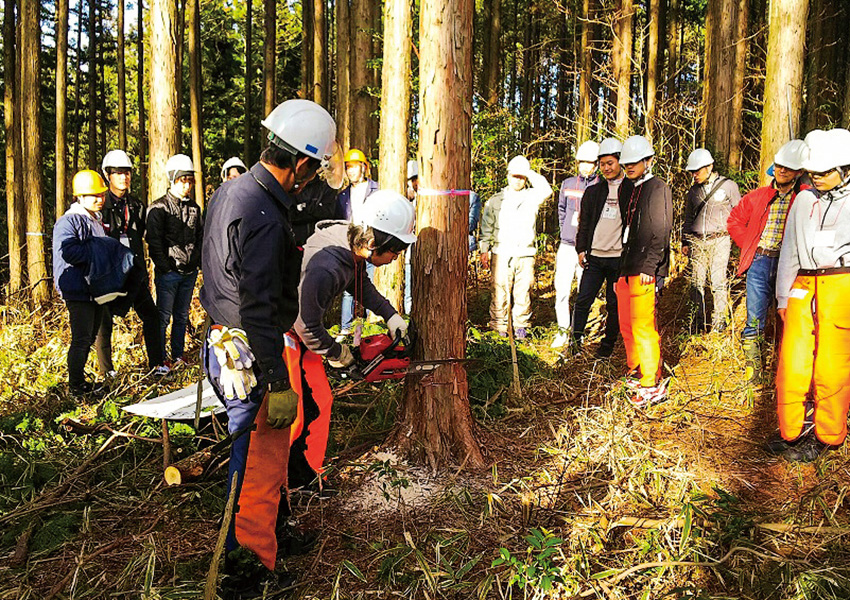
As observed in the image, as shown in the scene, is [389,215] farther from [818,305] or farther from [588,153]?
[588,153]

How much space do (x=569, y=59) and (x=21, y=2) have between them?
20.0 metres

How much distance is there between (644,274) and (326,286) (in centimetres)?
290

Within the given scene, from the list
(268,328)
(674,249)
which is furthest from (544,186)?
(268,328)

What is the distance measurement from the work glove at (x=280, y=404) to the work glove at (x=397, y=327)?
1132 mm

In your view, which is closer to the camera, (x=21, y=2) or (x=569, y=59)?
(x=21, y=2)

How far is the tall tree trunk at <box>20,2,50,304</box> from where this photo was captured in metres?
8.79

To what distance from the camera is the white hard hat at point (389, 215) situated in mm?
3393

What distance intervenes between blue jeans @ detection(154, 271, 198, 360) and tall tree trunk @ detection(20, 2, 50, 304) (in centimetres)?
356

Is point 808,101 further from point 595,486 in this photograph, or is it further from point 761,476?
point 595,486

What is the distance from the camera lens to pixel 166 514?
3.59m

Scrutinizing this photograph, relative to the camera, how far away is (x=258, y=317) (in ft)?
8.57

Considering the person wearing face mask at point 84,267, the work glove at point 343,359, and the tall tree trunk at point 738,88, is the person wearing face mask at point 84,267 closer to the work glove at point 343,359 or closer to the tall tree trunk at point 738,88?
the work glove at point 343,359

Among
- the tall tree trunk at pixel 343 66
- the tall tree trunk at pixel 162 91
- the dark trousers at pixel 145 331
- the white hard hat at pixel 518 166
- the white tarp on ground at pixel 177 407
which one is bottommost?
the white tarp on ground at pixel 177 407

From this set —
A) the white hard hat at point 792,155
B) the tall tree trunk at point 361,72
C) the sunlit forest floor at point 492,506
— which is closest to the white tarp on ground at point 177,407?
the sunlit forest floor at point 492,506
